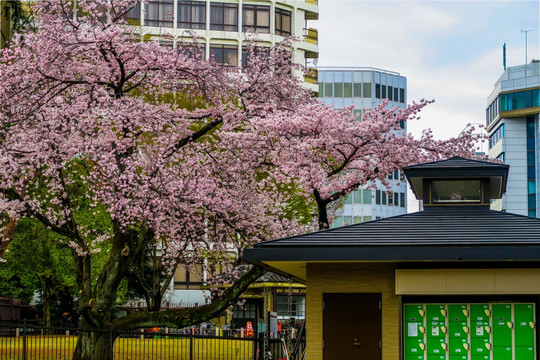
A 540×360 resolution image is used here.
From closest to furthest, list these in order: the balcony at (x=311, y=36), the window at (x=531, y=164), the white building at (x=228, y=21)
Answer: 1. the white building at (x=228, y=21)
2. the balcony at (x=311, y=36)
3. the window at (x=531, y=164)

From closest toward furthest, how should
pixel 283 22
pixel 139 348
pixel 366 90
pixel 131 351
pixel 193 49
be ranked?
pixel 131 351, pixel 193 49, pixel 139 348, pixel 283 22, pixel 366 90

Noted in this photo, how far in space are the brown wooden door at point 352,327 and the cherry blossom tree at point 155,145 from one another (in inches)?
281

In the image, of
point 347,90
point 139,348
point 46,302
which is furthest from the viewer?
point 347,90

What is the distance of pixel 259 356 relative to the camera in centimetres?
2350

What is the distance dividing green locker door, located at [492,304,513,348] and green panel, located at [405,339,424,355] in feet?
5.00

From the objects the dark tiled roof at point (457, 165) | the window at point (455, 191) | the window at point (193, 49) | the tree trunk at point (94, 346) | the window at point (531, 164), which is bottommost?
the tree trunk at point (94, 346)

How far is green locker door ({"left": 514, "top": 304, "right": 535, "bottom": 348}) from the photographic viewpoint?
17.5m

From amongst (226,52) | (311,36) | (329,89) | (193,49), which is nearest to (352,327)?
(193,49)

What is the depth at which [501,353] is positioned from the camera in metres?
17.7

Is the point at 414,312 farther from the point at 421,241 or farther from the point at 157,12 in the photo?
the point at 157,12

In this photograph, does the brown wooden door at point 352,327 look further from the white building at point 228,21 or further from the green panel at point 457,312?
the white building at point 228,21

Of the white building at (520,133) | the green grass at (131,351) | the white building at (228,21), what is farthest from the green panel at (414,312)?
the white building at (520,133)

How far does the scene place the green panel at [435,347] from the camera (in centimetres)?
1786

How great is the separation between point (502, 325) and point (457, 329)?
91cm
